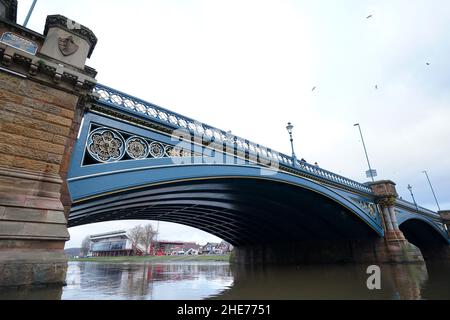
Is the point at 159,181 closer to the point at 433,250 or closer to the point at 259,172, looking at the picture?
the point at 259,172

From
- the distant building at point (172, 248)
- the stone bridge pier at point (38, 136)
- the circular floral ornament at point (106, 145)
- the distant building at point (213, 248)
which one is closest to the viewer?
the stone bridge pier at point (38, 136)

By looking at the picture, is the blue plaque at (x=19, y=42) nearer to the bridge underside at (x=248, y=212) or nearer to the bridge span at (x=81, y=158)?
the bridge span at (x=81, y=158)

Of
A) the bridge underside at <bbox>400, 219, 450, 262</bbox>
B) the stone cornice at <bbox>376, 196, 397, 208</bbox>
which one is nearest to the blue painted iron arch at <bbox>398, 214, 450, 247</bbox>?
the bridge underside at <bbox>400, 219, 450, 262</bbox>

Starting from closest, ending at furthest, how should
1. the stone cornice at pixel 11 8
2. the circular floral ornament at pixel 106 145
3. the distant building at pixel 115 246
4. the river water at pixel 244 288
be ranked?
1. the river water at pixel 244 288
2. the circular floral ornament at pixel 106 145
3. the stone cornice at pixel 11 8
4. the distant building at pixel 115 246

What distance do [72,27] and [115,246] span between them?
3232 inches

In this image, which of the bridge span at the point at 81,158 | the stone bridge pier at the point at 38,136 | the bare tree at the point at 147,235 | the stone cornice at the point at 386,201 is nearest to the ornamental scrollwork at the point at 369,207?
the stone cornice at the point at 386,201

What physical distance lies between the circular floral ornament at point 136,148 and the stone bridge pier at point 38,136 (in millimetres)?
1727

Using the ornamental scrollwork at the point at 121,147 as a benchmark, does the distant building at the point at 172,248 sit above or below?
above

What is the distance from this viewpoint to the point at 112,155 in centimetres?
853

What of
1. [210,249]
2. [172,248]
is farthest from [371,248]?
[210,249]

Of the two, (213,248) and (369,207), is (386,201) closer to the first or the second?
(369,207)

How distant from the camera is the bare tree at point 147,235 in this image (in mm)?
74281

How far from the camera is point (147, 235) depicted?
76.1 metres

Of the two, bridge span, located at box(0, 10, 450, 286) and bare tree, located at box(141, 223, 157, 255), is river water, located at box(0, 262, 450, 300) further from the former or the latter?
bare tree, located at box(141, 223, 157, 255)
